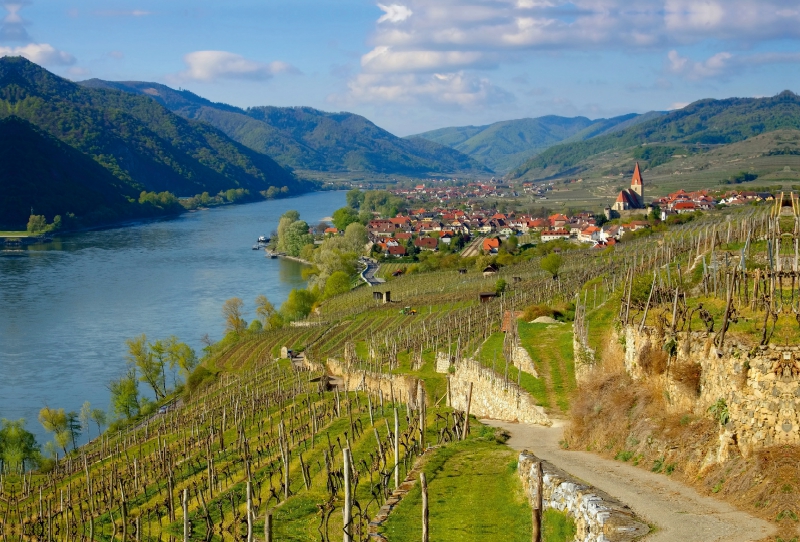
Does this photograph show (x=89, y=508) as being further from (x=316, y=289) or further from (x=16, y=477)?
(x=316, y=289)

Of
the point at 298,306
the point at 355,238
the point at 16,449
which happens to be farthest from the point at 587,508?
the point at 355,238

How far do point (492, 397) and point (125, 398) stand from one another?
2929cm

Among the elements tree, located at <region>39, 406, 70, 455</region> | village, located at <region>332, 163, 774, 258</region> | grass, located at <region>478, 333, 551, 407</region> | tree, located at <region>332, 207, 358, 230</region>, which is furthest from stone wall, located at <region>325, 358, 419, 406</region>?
tree, located at <region>332, 207, 358, 230</region>

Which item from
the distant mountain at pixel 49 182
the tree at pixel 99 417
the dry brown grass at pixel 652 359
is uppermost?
the distant mountain at pixel 49 182

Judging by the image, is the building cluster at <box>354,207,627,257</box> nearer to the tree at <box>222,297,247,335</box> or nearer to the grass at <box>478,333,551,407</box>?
the tree at <box>222,297,247,335</box>

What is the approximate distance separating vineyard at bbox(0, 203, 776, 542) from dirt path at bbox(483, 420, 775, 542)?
1768 mm

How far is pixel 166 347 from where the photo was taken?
54844mm

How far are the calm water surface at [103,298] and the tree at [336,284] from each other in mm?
5158

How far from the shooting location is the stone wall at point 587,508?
31.8ft

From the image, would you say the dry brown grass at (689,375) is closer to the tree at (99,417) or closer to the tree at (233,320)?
the tree at (99,417)

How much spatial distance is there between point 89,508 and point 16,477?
37.0 feet

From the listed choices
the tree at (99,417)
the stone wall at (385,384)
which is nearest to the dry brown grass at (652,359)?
the stone wall at (385,384)

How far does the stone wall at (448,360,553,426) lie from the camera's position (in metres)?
19.6

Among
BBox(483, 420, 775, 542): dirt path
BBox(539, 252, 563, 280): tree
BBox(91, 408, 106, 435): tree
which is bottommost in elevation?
BBox(91, 408, 106, 435): tree
